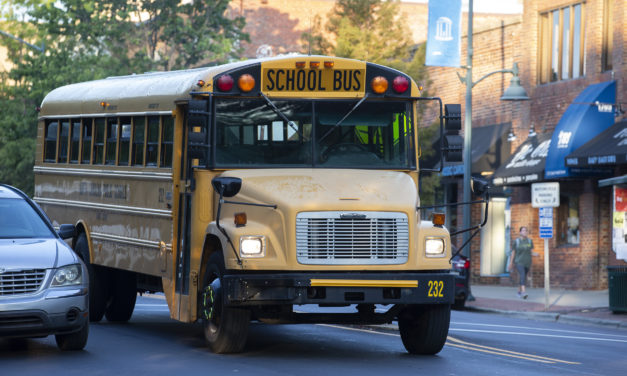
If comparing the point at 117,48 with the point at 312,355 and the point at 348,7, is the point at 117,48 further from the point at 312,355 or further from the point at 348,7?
the point at 312,355

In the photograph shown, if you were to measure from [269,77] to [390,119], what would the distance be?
4.47 feet

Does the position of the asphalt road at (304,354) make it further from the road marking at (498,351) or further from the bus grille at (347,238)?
the bus grille at (347,238)

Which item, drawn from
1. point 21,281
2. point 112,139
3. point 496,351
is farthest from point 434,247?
point 112,139

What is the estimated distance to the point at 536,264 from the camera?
106 ft

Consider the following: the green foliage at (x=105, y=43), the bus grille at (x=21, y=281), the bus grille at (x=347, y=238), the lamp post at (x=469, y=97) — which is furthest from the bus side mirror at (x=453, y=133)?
the green foliage at (x=105, y=43)

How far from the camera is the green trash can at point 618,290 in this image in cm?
2319

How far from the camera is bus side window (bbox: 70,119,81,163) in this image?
52.4 feet

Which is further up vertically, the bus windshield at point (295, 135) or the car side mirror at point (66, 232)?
the bus windshield at point (295, 135)

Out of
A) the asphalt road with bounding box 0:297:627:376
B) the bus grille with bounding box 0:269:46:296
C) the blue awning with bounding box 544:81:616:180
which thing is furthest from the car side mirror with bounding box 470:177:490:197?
the blue awning with bounding box 544:81:616:180

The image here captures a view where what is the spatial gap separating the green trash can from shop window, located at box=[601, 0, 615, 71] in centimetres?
801

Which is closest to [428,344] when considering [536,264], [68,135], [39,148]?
[68,135]

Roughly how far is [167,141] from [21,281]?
8.97 feet

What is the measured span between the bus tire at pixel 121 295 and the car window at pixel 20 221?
3.17 meters

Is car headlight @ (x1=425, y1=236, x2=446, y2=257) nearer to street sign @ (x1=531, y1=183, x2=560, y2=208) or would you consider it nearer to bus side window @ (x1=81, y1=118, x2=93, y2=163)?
bus side window @ (x1=81, y1=118, x2=93, y2=163)
